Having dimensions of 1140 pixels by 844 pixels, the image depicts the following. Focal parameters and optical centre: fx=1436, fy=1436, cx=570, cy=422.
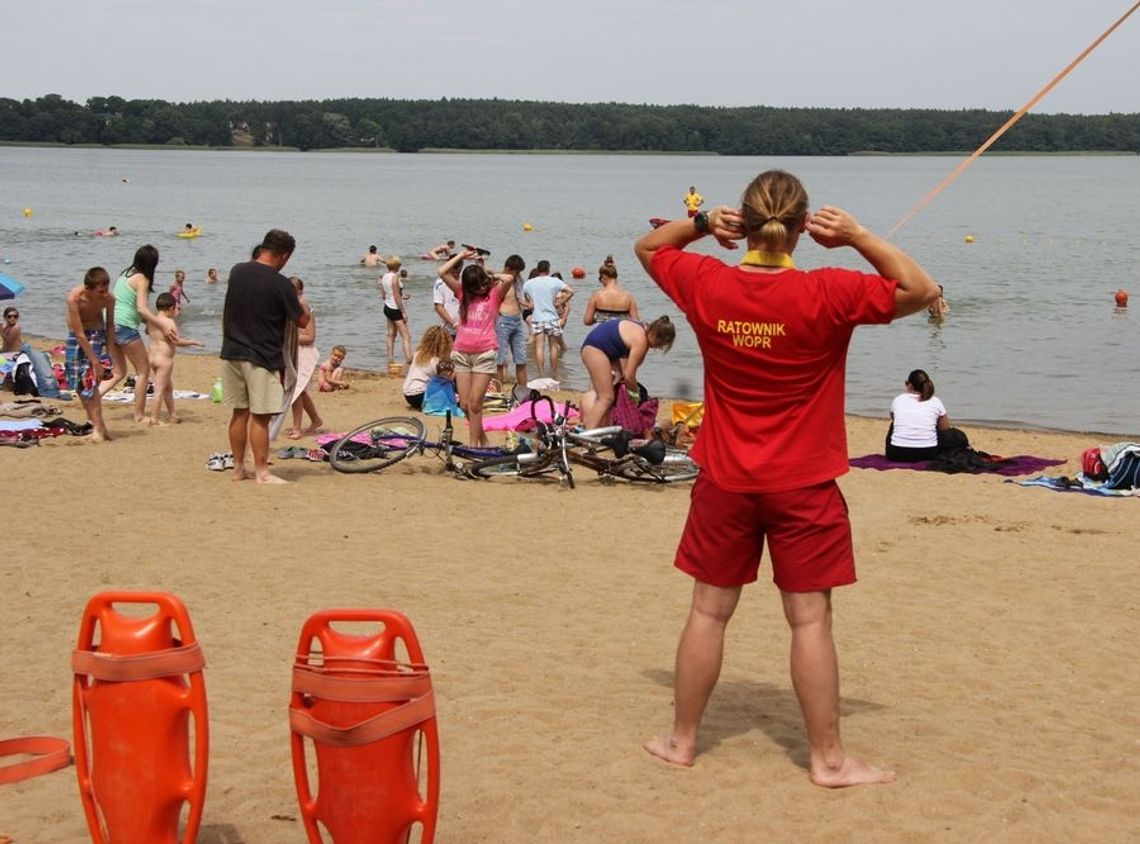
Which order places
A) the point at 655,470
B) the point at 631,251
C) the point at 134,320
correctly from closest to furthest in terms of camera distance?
the point at 655,470, the point at 134,320, the point at 631,251

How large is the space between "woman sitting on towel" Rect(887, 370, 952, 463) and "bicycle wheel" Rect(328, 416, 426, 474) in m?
4.33

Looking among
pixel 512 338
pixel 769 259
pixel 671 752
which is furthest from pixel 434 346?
pixel 769 259

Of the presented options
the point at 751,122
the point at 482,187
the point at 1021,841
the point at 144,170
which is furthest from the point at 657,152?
the point at 1021,841

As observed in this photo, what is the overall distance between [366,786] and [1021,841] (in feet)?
6.37

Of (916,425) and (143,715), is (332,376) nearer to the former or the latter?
(916,425)

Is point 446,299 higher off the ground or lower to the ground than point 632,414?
higher

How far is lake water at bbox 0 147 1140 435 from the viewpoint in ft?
67.9

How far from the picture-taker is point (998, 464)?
508 inches

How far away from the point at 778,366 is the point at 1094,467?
26.6 ft

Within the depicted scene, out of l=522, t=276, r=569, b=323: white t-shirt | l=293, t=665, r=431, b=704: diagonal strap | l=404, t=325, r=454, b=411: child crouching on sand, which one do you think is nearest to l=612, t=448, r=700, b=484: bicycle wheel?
l=404, t=325, r=454, b=411: child crouching on sand

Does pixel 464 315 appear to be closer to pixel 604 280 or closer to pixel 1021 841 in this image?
pixel 604 280

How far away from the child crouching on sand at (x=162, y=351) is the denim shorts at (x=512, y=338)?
358cm

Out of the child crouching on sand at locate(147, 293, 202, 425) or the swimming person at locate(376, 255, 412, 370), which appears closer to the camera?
the child crouching on sand at locate(147, 293, 202, 425)

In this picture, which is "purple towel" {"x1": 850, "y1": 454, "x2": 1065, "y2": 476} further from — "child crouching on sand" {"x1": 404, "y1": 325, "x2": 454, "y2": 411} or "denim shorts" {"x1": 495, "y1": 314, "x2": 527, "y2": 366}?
"child crouching on sand" {"x1": 404, "y1": 325, "x2": 454, "y2": 411}
